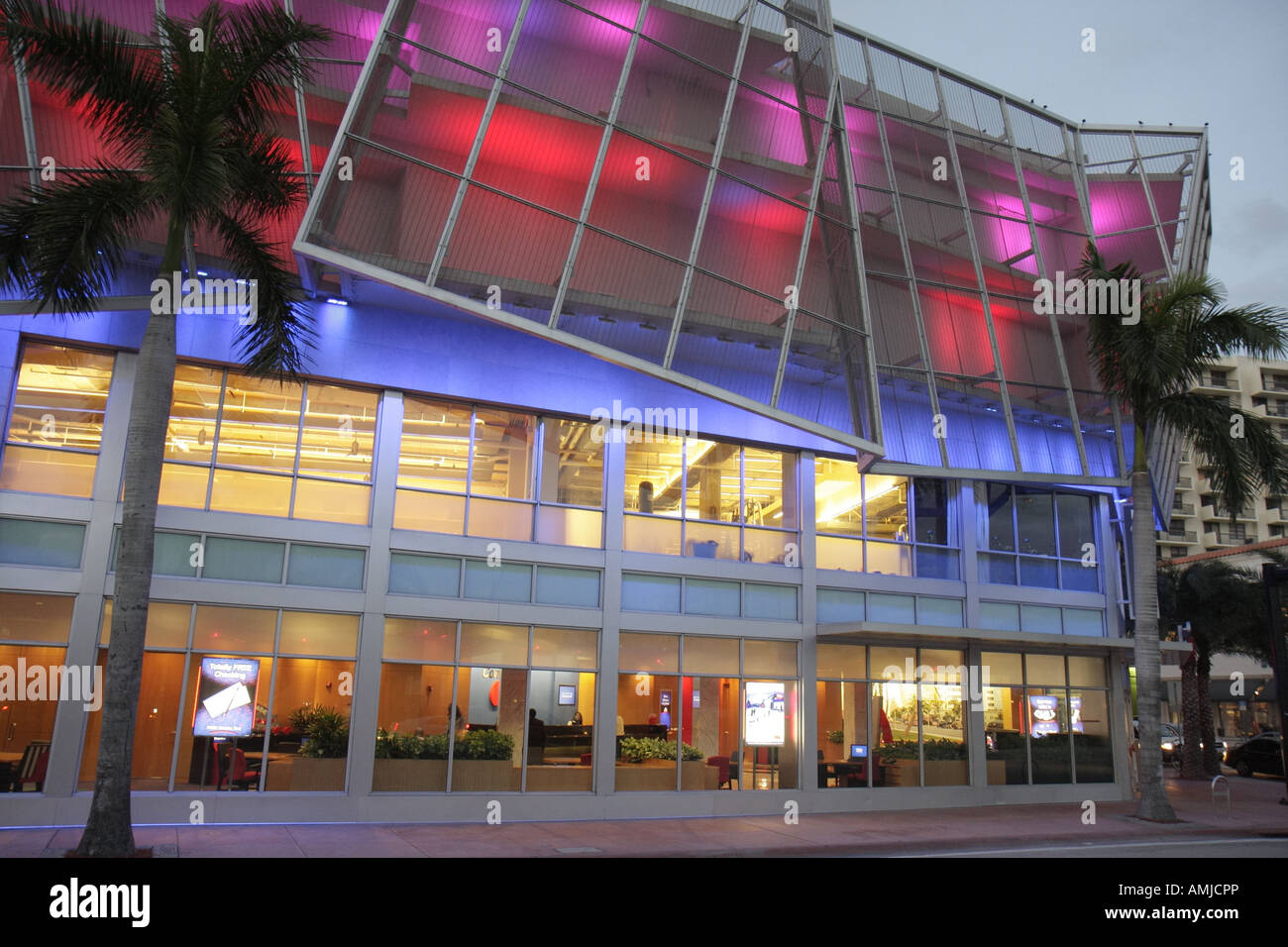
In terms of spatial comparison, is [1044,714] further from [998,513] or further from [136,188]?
[136,188]

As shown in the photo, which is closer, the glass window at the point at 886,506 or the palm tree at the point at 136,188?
the palm tree at the point at 136,188

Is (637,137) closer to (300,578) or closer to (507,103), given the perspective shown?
(507,103)

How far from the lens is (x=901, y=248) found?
2367cm

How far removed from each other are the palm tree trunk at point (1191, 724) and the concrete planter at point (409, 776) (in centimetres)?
2767

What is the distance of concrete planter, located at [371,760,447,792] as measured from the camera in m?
17.5

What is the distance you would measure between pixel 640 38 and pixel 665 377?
7217mm

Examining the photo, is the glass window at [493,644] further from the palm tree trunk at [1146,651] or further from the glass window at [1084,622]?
the glass window at [1084,622]

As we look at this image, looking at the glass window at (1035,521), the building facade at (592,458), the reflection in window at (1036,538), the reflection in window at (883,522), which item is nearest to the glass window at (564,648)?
the building facade at (592,458)

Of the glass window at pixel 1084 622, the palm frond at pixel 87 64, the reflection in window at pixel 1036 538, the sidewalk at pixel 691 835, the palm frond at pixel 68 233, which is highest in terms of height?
the palm frond at pixel 87 64

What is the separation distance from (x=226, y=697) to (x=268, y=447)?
462 cm

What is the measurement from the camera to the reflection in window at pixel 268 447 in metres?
17.5

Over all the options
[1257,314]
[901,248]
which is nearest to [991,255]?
[901,248]

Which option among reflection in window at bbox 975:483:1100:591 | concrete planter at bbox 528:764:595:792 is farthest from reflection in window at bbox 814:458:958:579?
concrete planter at bbox 528:764:595:792

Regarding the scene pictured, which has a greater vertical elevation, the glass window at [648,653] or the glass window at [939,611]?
the glass window at [939,611]
